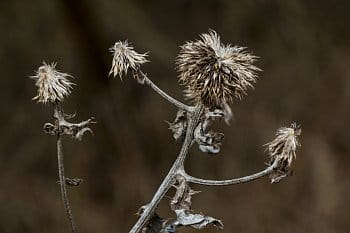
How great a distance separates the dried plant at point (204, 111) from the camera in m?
0.66

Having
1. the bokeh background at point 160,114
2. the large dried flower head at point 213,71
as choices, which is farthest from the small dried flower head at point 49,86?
the bokeh background at point 160,114

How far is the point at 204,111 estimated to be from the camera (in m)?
0.70

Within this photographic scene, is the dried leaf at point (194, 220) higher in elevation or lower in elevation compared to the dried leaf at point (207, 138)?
lower

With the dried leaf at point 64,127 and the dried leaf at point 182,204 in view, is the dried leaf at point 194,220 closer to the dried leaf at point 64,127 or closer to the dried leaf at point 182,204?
the dried leaf at point 182,204

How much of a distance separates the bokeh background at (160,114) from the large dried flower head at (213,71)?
0.36m

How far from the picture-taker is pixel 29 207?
3.45ft

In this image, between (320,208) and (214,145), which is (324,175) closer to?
(320,208)

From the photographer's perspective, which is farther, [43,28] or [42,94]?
[43,28]

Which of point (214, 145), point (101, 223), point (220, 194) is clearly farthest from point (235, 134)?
point (214, 145)

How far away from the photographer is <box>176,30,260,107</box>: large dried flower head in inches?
26.2

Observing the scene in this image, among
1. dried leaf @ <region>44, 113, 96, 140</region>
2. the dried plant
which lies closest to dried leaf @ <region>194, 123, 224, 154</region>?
the dried plant

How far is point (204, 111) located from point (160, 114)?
15.3 inches

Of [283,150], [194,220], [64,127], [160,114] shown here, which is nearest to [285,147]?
[283,150]

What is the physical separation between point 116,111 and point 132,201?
0.15 m
